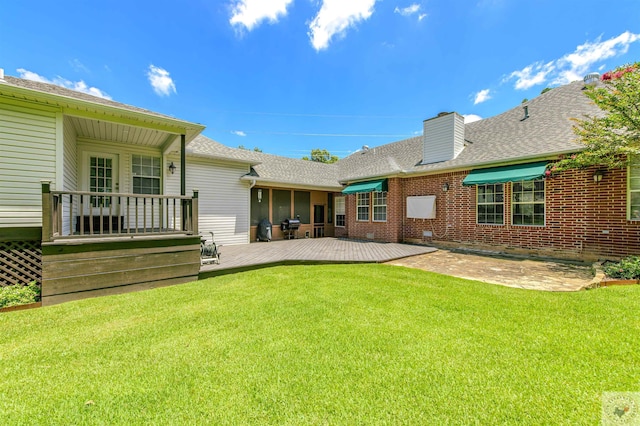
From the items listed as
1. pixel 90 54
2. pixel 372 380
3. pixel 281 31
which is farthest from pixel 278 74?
pixel 372 380

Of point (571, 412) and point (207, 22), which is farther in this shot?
point (207, 22)

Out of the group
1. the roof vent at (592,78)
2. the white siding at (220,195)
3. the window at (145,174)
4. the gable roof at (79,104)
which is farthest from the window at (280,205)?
the roof vent at (592,78)

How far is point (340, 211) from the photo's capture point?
582 inches

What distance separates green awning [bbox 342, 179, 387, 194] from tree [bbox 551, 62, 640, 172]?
6.18 metres

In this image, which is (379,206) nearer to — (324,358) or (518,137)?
(518,137)

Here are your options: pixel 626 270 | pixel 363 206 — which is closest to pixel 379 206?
pixel 363 206

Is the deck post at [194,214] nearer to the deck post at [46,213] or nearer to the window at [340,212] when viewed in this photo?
the deck post at [46,213]

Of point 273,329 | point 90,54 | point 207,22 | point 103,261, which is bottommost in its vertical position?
point 273,329

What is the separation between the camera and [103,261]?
16.0 ft

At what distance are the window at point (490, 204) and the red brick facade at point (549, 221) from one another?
0.16 metres

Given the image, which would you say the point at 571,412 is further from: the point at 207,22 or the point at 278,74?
the point at 278,74

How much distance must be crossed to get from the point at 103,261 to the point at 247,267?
9.56 ft

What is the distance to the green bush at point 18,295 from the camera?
4211 mm

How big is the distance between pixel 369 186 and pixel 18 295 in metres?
11.2
